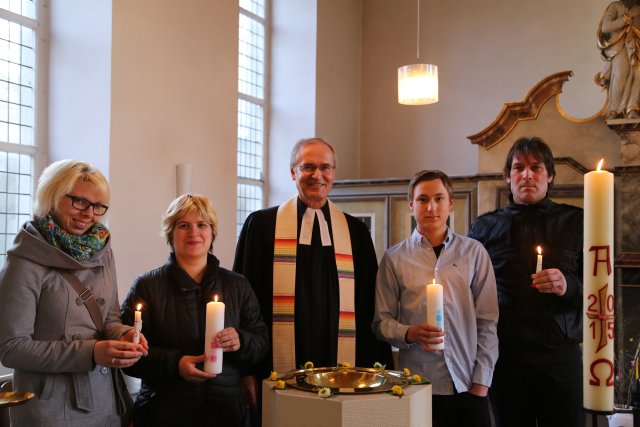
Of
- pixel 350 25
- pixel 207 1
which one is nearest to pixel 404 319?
pixel 207 1

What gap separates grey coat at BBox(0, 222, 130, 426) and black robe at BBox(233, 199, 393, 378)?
0.94 meters

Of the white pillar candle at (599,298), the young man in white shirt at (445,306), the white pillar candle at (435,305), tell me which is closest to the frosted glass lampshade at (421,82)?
the young man in white shirt at (445,306)

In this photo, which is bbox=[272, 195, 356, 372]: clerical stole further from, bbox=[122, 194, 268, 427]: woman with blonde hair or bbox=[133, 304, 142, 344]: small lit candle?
bbox=[133, 304, 142, 344]: small lit candle

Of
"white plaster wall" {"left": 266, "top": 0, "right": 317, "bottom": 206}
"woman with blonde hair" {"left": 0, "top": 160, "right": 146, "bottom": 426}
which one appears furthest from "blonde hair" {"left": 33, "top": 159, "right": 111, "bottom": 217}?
"white plaster wall" {"left": 266, "top": 0, "right": 317, "bottom": 206}

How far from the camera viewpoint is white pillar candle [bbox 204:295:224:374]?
6.89 ft

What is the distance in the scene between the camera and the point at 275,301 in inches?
120

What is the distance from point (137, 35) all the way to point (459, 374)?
3974 mm

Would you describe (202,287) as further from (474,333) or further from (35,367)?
(474,333)

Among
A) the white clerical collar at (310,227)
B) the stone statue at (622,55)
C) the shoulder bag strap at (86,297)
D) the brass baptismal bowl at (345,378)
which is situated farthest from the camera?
the stone statue at (622,55)

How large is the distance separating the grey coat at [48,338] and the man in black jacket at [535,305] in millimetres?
1520

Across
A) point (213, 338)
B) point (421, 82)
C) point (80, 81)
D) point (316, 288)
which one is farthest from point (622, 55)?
point (213, 338)

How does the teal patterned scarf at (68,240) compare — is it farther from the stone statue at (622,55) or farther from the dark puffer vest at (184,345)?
the stone statue at (622,55)

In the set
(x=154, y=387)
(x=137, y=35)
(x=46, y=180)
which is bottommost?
(x=154, y=387)

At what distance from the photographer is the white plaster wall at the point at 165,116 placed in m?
5.33
